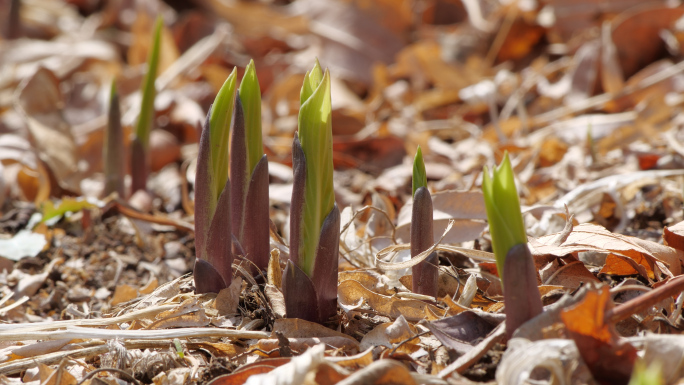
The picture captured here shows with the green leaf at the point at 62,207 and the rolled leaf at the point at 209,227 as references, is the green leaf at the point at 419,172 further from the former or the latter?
the green leaf at the point at 62,207

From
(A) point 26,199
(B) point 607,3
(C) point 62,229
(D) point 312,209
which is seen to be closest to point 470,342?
(D) point 312,209

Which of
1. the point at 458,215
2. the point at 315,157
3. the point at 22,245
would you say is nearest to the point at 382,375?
the point at 315,157

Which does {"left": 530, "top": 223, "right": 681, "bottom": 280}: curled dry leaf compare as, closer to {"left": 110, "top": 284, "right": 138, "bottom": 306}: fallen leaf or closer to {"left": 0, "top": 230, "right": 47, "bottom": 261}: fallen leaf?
{"left": 110, "top": 284, "right": 138, "bottom": 306}: fallen leaf

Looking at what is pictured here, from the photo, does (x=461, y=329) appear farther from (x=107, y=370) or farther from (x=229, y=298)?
(x=107, y=370)

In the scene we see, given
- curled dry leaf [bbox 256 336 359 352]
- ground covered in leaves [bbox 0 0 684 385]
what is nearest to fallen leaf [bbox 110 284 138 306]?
ground covered in leaves [bbox 0 0 684 385]

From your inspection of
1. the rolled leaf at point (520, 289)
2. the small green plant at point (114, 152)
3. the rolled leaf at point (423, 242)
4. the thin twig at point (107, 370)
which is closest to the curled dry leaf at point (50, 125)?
the small green plant at point (114, 152)

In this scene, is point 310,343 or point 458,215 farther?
point 458,215

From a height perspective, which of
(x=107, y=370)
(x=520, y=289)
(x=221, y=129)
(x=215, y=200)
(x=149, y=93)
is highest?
(x=149, y=93)
